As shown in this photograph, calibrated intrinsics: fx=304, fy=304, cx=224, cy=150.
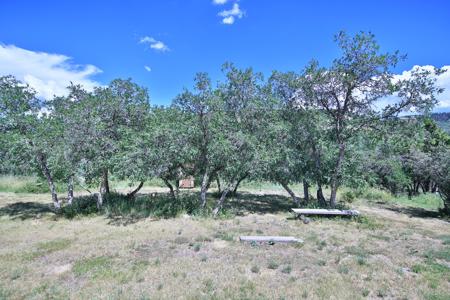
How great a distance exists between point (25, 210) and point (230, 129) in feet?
28.9

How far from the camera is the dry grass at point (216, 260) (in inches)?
199

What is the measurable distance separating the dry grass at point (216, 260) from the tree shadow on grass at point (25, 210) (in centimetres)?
76

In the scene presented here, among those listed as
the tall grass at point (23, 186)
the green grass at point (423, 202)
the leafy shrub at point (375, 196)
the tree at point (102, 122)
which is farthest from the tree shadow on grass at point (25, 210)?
the green grass at point (423, 202)

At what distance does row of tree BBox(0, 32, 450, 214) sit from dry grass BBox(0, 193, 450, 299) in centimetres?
205

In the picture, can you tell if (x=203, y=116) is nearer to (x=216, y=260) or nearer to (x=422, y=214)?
(x=216, y=260)

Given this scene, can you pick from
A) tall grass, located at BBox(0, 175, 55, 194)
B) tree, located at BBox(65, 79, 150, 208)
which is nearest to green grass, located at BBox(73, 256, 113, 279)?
tree, located at BBox(65, 79, 150, 208)

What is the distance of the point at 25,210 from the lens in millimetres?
12109

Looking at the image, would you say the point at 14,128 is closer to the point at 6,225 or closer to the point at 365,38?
the point at 6,225

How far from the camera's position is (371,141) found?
471 inches

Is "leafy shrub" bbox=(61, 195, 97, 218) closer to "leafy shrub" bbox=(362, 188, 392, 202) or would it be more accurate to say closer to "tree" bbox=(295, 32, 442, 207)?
"tree" bbox=(295, 32, 442, 207)

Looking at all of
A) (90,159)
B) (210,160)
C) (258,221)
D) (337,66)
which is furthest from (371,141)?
(90,159)

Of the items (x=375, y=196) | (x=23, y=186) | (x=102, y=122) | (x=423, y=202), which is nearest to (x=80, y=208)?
(x=102, y=122)

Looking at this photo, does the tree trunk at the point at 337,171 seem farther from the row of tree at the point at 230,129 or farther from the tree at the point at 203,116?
the tree at the point at 203,116

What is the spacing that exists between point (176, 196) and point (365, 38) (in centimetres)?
927
